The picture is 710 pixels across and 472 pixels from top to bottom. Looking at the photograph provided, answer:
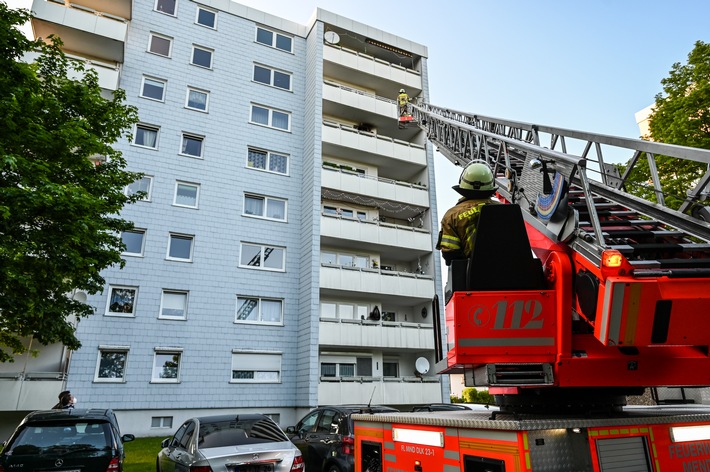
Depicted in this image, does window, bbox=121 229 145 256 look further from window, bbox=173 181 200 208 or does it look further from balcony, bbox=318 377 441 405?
balcony, bbox=318 377 441 405

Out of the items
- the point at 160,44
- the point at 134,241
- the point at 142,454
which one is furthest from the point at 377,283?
the point at 160,44

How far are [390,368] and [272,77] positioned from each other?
688 inches

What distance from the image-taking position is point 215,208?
848 inches

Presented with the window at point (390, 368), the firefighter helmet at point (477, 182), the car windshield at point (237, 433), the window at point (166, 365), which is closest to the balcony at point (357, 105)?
the window at point (390, 368)

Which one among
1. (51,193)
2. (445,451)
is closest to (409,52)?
(51,193)

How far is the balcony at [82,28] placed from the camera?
20.3 m

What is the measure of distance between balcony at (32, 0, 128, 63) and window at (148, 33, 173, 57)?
149 centimetres

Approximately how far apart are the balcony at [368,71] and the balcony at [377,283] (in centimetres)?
1252

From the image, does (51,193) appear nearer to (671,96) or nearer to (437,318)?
(437,318)

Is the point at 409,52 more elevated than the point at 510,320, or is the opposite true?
the point at 409,52

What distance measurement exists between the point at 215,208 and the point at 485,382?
19.5m

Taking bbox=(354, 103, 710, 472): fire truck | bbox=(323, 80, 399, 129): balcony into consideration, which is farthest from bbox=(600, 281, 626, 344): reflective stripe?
bbox=(323, 80, 399, 129): balcony

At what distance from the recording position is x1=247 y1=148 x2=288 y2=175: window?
23609mm

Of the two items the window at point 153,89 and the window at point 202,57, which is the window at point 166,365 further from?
the window at point 202,57
